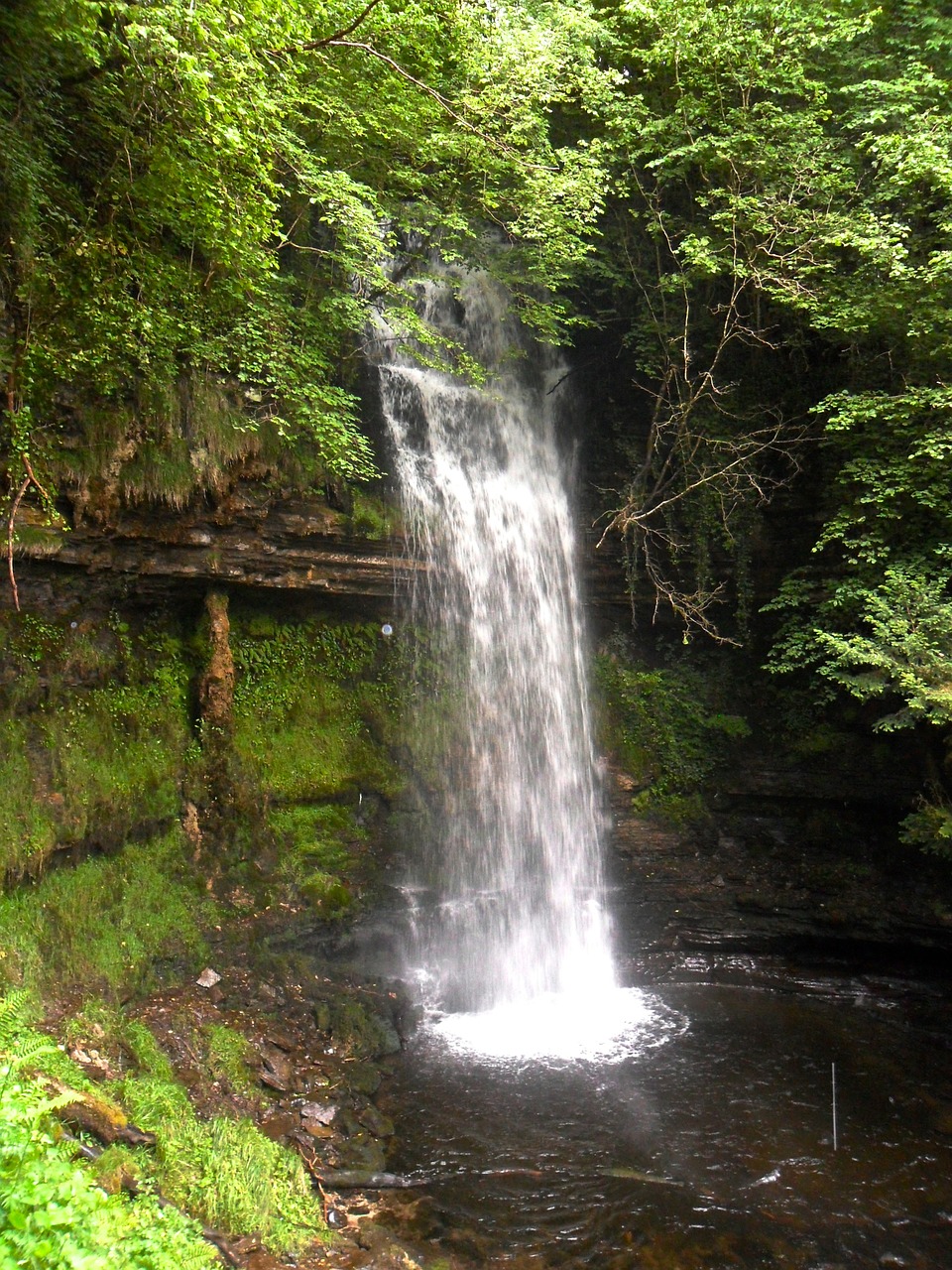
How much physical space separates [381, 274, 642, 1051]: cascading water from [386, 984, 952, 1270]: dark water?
1.74 metres

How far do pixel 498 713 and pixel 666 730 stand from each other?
9.30 ft

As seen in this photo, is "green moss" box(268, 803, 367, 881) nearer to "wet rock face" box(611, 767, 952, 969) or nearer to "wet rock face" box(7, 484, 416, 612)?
"wet rock face" box(7, 484, 416, 612)

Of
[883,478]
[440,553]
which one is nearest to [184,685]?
[440,553]

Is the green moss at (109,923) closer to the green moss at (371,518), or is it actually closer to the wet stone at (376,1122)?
the wet stone at (376,1122)

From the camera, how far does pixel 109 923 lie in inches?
298

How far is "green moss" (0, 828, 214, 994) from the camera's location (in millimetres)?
6742

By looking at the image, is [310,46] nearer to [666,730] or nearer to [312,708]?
[312,708]

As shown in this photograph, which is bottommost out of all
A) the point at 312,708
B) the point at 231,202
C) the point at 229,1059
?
the point at 229,1059

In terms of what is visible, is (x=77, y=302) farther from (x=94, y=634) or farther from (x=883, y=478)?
(x=883, y=478)

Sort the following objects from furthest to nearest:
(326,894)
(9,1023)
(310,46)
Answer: (326,894) < (310,46) < (9,1023)

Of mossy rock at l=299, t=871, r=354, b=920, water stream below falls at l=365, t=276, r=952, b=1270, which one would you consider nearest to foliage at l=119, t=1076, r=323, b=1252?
water stream below falls at l=365, t=276, r=952, b=1270

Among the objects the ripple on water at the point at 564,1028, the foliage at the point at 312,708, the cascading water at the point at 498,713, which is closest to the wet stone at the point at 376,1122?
the ripple on water at the point at 564,1028

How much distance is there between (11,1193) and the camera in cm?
312

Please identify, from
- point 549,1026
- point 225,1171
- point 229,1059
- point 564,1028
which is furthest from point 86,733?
point 564,1028
